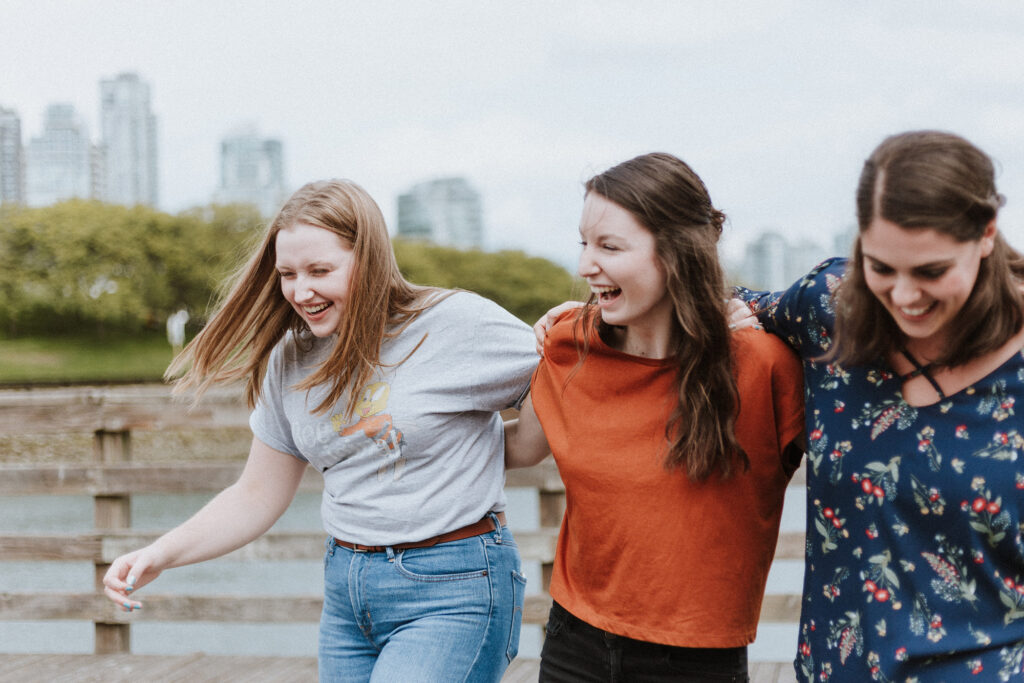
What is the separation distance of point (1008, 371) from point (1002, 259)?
15cm

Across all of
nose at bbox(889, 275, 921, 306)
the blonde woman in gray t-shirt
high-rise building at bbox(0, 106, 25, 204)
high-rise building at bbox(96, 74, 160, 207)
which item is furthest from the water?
high-rise building at bbox(96, 74, 160, 207)

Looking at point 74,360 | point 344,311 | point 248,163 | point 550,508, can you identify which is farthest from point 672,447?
point 248,163

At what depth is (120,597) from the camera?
192 cm

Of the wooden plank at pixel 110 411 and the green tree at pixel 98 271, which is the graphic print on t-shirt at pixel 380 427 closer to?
the wooden plank at pixel 110 411

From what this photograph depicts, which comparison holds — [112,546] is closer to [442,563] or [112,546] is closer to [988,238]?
[442,563]

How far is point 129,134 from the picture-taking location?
84.9m

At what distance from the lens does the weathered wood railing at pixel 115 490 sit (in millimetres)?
3539

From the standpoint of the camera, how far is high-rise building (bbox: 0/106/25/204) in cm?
4931

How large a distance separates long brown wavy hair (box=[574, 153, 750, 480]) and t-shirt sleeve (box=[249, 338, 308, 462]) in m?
0.76

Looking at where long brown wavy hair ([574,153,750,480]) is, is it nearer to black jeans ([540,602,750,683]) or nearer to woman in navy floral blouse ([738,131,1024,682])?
woman in navy floral blouse ([738,131,1024,682])

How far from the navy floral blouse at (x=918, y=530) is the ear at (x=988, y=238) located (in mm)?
149

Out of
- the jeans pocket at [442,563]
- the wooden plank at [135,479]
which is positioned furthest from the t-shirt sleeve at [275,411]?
the wooden plank at [135,479]

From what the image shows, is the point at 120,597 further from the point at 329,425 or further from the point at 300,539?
the point at 300,539

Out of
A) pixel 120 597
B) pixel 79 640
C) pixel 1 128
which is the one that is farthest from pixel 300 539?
pixel 1 128
